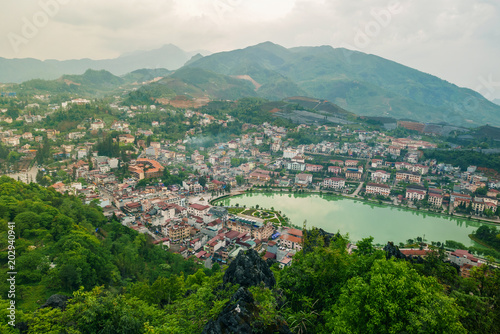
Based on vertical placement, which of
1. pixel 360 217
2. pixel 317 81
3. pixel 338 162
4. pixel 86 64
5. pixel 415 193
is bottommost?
pixel 360 217

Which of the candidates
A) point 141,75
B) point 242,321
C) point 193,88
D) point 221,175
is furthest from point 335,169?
point 141,75

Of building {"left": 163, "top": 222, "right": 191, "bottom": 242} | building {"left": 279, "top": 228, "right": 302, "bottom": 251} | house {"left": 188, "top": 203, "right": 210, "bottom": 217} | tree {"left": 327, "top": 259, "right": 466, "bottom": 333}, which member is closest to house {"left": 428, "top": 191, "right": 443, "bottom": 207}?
building {"left": 279, "top": 228, "right": 302, "bottom": 251}

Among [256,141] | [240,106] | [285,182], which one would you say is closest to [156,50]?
[240,106]

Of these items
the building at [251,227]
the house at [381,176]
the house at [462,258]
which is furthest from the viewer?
the house at [381,176]

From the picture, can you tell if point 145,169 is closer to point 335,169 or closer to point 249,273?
point 335,169

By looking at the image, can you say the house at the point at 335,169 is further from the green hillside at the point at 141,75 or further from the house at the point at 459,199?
the green hillside at the point at 141,75

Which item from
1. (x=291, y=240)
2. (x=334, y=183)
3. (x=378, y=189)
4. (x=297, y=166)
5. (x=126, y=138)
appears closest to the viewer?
(x=291, y=240)

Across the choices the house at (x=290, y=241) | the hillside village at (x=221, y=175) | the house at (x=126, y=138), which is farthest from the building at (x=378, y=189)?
the house at (x=126, y=138)

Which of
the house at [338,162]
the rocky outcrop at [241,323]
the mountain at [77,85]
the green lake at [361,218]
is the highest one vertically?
the mountain at [77,85]
